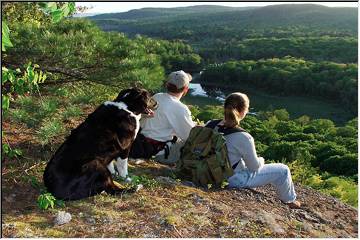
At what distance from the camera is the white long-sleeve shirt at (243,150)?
5.63 metres

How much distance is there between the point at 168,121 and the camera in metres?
6.46

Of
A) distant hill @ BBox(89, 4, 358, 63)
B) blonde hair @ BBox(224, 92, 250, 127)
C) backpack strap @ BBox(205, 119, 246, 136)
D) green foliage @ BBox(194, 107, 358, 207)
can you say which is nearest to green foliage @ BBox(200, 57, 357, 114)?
distant hill @ BBox(89, 4, 358, 63)

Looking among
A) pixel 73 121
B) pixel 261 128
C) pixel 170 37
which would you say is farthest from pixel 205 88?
pixel 73 121

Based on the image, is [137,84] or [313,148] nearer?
[137,84]

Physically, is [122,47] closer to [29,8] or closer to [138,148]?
[138,148]

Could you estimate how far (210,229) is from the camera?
4949 millimetres

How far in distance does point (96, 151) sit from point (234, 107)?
1.60 meters

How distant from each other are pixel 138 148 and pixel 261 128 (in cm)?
3612

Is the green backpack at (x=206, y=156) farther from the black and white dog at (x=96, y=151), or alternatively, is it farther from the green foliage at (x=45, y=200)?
the green foliage at (x=45, y=200)

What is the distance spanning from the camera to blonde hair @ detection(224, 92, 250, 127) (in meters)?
5.68

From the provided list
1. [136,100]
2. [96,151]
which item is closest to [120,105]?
[136,100]

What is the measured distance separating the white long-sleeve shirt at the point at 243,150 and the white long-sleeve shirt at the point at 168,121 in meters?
0.75

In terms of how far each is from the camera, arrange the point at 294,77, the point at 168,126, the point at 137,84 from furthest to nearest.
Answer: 1. the point at 294,77
2. the point at 137,84
3. the point at 168,126

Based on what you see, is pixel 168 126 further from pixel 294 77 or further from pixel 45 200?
pixel 294 77
